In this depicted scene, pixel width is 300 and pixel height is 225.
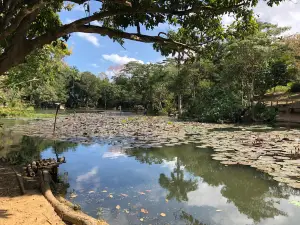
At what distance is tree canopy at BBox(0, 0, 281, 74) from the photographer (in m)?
4.78

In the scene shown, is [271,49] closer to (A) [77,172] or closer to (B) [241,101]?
(B) [241,101]

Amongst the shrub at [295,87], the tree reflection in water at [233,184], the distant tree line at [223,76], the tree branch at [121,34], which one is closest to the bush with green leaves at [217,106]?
the distant tree line at [223,76]

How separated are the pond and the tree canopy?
300 centimetres

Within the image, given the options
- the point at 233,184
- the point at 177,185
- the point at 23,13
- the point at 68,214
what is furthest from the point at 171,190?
the point at 23,13

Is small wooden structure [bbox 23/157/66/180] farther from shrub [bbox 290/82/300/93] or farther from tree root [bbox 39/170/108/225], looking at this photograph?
shrub [bbox 290/82/300/93]

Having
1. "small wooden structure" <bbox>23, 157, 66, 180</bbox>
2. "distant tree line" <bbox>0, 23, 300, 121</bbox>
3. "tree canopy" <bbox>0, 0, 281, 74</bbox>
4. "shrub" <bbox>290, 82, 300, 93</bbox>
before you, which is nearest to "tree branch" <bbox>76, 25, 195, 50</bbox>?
"tree canopy" <bbox>0, 0, 281, 74</bbox>

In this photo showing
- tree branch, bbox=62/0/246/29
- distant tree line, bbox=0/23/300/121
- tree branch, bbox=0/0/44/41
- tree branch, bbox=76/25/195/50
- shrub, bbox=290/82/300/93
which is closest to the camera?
tree branch, bbox=0/0/44/41

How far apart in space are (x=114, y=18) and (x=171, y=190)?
398 cm

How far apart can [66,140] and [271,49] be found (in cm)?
1416

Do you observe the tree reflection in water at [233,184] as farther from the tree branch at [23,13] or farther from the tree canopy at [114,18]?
the tree branch at [23,13]

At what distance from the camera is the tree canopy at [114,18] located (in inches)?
188

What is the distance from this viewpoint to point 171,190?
6004 millimetres

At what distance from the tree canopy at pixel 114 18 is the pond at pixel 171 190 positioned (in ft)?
9.85

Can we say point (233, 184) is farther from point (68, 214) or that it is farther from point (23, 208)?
point (23, 208)
